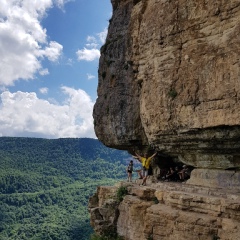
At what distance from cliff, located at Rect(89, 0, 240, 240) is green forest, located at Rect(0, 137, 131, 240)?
60564 mm

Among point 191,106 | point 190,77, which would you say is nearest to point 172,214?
point 191,106

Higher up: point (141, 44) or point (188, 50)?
point (141, 44)

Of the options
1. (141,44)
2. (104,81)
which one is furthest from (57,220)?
(141,44)

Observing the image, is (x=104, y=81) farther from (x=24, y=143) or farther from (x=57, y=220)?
(x=24, y=143)

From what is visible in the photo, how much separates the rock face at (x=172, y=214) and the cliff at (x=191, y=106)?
0.12 feet

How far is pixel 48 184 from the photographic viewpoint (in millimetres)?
140625

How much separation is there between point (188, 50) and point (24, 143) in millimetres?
172856

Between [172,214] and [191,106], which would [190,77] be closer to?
[191,106]

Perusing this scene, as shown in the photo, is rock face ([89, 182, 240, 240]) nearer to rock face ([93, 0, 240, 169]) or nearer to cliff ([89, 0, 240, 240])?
cliff ([89, 0, 240, 240])

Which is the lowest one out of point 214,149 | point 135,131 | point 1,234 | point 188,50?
point 1,234

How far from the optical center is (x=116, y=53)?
21891 mm

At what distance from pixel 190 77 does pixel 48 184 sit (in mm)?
134217

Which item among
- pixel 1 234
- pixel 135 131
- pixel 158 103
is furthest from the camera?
pixel 1 234

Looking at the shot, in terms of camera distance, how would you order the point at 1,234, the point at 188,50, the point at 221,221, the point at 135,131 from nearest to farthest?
the point at 221,221, the point at 188,50, the point at 135,131, the point at 1,234
